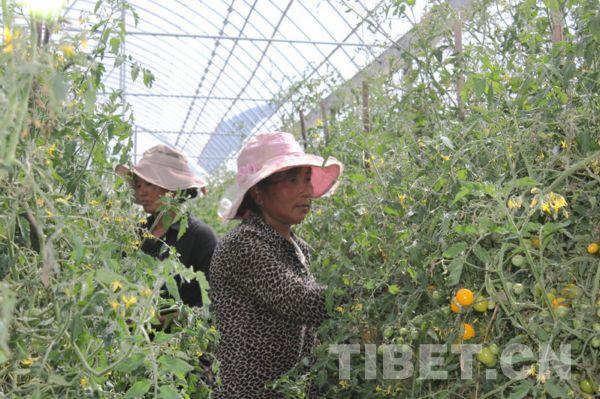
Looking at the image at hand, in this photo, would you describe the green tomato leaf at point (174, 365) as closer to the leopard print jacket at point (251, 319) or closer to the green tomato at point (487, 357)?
the green tomato at point (487, 357)

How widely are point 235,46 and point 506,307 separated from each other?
40.3 feet

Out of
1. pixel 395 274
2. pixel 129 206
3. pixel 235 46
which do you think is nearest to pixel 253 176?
pixel 129 206

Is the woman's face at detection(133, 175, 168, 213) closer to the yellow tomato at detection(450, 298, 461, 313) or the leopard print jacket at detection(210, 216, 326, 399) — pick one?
the leopard print jacket at detection(210, 216, 326, 399)

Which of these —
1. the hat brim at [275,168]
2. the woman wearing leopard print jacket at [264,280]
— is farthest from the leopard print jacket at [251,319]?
the hat brim at [275,168]

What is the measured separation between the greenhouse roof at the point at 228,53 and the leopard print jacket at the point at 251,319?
20.4 ft

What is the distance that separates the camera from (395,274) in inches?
67.1

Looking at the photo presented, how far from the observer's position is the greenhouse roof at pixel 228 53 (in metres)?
10.6

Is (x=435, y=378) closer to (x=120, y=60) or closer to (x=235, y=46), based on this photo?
(x=120, y=60)

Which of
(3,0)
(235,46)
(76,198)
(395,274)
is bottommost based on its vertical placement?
(395,274)

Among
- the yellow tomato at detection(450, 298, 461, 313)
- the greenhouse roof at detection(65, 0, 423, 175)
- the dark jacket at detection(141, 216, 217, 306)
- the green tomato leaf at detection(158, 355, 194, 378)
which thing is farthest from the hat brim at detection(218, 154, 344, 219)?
the greenhouse roof at detection(65, 0, 423, 175)

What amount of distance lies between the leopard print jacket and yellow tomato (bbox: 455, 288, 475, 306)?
802 millimetres

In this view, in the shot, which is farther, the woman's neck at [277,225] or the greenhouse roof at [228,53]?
the greenhouse roof at [228,53]

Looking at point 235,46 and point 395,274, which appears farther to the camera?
point 235,46

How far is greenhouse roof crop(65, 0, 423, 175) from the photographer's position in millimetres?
10617
